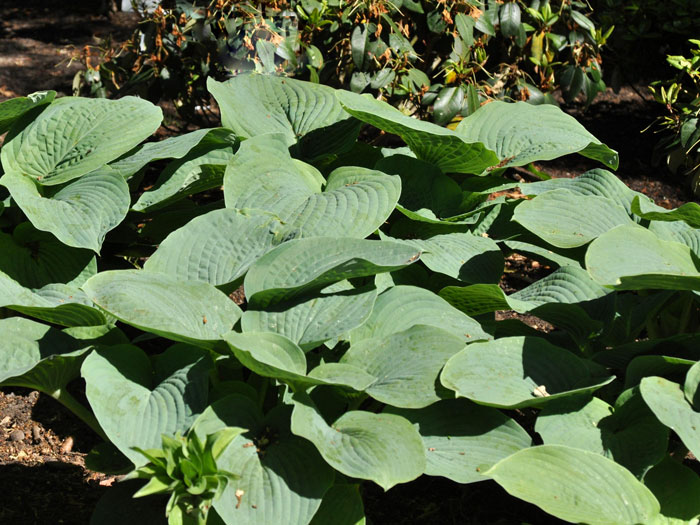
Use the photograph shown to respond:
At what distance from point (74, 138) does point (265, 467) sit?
1.42 metres

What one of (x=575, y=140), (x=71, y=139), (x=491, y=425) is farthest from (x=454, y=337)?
(x=71, y=139)

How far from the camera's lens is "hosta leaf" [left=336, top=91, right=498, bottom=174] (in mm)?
2423

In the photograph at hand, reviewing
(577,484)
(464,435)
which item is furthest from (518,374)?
(577,484)

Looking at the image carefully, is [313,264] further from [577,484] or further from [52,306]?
[577,484]

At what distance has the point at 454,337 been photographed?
74.8 inches

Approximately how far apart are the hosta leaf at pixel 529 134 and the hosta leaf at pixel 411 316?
2.28ft

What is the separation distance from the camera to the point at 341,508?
1807 mm

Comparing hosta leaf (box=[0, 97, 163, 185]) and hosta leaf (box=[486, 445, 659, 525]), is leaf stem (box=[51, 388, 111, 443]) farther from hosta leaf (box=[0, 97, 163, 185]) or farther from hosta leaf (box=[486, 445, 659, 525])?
hosta leaf (box=[486, 445, 659, 525])

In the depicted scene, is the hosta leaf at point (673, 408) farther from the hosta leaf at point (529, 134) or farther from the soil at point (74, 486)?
the hosta leaf at point (529, 134)

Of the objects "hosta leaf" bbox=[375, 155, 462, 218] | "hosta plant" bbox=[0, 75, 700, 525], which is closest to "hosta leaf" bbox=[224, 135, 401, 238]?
"hosta plant" bbox=[0, 75, 700, 525]

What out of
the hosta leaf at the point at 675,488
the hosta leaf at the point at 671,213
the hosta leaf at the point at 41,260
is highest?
the hosta leaf at the point at 671,213

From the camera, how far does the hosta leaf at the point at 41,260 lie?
7.97 feet

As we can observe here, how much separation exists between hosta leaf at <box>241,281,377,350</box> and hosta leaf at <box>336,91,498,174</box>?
2.14 ft

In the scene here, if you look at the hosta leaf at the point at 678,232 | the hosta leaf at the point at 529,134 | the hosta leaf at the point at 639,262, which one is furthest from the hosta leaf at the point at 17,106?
the hosta leaf at the point at 678,232
